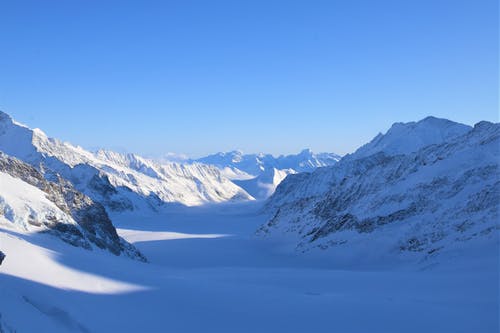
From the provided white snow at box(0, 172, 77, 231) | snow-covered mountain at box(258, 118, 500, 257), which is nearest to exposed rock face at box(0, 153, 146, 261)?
white snow at box(0, 172, 77, 231)

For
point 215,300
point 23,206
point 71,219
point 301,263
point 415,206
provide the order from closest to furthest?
point 215,300 → point 23,206 → point 71,219 → point 301,263 → point 415,206

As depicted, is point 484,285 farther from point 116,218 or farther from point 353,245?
point 116,218

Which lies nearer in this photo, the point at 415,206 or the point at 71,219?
the point at 71,219

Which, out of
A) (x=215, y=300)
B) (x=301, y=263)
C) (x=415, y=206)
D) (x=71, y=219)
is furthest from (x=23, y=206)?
(x=415, y=206)

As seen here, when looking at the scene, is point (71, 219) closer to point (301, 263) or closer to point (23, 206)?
point (23, 206)

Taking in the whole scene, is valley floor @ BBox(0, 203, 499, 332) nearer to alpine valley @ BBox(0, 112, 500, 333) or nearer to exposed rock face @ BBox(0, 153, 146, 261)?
alpine valley @ BBox(0, 112, 500, 333)

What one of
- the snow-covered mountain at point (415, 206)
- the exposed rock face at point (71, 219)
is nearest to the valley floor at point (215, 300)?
the exposed rock face at point (71, 219)

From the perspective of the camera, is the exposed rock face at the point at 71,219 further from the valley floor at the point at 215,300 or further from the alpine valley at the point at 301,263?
the valley floor at the point at 215,300
